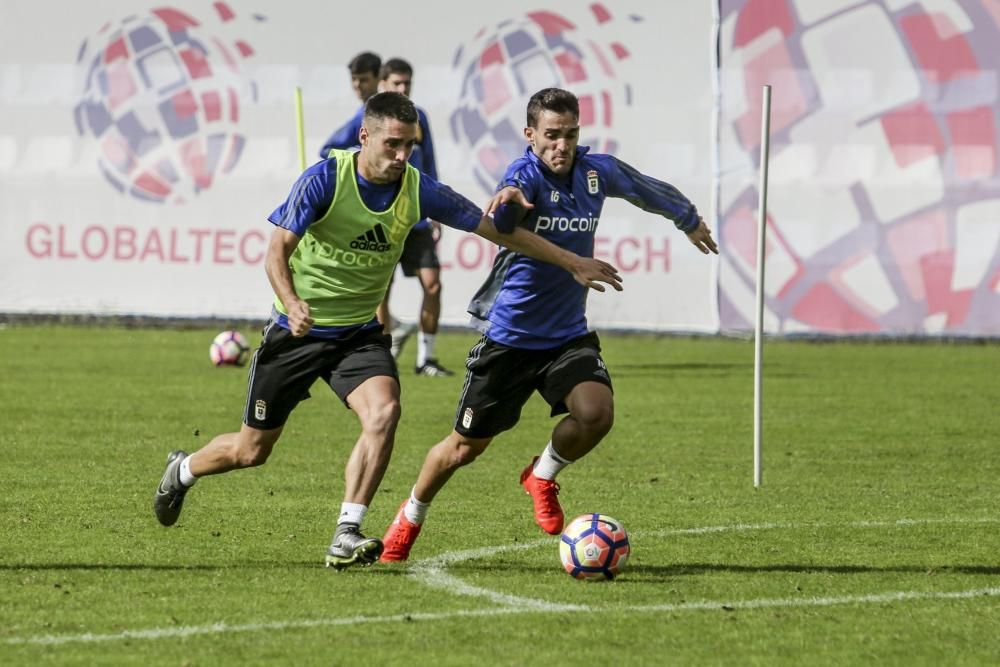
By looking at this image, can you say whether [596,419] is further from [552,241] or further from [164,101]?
[164,101]

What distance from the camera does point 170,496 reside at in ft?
27.9

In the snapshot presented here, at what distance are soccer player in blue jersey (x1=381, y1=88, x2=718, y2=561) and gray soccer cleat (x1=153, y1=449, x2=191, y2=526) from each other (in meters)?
1.02

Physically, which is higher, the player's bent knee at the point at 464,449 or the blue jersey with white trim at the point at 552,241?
the blue jersey with white trim at the point at 552,241

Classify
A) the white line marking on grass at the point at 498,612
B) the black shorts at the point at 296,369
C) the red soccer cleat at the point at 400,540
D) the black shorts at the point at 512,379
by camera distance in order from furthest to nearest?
the black shorts at the point at 512,379
the black shorts at the point at 296,369
the red soccer cleat at the point at 400,540
the white line marking on grass at the point at 498,612

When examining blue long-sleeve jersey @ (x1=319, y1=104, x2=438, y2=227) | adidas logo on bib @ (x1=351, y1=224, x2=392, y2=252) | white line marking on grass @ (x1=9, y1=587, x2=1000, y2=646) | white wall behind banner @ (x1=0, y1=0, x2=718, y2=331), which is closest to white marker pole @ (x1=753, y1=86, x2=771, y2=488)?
adidas logo on bib @ (x1=351, y1=224, x2=392, y2=252)

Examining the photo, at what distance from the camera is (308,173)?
26.1 ft

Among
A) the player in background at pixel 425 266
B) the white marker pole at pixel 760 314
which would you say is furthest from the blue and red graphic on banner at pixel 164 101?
the white marker pole at pixel 760 314

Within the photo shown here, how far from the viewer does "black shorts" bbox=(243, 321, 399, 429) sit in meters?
8.13

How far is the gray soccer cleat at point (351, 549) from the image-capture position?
24.5ft

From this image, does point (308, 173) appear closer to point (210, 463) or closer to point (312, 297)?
point (312, 297)

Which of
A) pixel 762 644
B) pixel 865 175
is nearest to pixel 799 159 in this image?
pixel 865 175

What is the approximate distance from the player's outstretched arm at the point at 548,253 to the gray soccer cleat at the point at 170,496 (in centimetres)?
181

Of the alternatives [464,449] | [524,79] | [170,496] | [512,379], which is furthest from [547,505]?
[524,79]

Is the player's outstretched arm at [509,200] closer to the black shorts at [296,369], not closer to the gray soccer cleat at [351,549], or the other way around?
the black shorts at [296,369]
